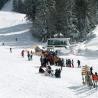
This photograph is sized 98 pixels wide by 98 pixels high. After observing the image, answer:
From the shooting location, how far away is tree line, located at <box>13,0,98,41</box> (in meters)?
81.1

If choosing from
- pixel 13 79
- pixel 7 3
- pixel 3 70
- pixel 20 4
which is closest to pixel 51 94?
pixel 13 79

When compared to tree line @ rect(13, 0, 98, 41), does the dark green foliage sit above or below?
above

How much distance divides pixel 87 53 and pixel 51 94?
3766 cm

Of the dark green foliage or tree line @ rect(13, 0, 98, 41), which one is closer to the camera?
tree line @ rect(13, 0, 98, 41)

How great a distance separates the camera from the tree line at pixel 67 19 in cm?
8112

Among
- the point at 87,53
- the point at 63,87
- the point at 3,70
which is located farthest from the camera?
the point at 87,53

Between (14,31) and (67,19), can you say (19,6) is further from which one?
(67,19)

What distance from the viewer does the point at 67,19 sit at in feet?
265

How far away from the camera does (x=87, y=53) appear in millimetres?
68125

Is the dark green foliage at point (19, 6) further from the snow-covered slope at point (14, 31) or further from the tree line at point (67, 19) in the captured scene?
the tree line at point (67, 19)

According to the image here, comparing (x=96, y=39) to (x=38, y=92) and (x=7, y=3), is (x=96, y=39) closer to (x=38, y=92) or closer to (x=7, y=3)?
(x=38, y=92)

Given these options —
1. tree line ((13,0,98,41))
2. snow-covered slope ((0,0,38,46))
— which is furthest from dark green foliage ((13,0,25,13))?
tree line ((13,0,98,41))

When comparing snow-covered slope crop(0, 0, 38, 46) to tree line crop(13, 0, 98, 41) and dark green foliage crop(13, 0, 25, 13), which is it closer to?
tree line crop(13, 0, 98, 41)

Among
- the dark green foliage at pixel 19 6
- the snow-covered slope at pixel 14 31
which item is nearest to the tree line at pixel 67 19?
the snow-covered slope at pixel 14 31
